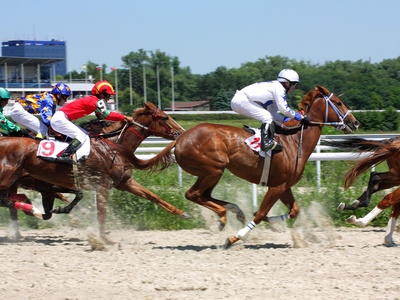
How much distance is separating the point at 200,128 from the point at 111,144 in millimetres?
1164

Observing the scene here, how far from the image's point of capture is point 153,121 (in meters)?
8.45

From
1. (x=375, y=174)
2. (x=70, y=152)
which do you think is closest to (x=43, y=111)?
(x=70, y=152)

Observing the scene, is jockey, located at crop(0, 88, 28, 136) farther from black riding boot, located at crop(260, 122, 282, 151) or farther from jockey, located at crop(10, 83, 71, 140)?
black riding boot, located at crop(260, 122, 282, 151)

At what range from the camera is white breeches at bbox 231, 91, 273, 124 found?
7436 millimetres

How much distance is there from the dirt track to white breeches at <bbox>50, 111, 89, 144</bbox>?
46.5 inches

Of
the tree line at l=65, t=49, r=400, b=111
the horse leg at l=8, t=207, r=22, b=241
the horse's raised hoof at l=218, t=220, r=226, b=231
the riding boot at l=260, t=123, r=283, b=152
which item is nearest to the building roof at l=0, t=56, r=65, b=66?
the tree line at l=65, t=49, r=400, b=111

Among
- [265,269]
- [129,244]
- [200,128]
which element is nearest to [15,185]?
[129,244]

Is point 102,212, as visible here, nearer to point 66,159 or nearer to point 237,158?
point 66,159

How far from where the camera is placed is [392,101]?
43.8 meters

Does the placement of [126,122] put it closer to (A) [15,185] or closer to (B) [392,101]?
(A) [15,185]

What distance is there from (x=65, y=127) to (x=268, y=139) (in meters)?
2.28

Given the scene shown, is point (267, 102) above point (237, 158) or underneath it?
above

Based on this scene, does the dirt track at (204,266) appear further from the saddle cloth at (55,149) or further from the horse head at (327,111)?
the horse head at (327,111)

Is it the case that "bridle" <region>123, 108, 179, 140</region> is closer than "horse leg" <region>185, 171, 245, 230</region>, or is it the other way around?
→ "horse leg" <region>185, 171, 245, 230</region>
